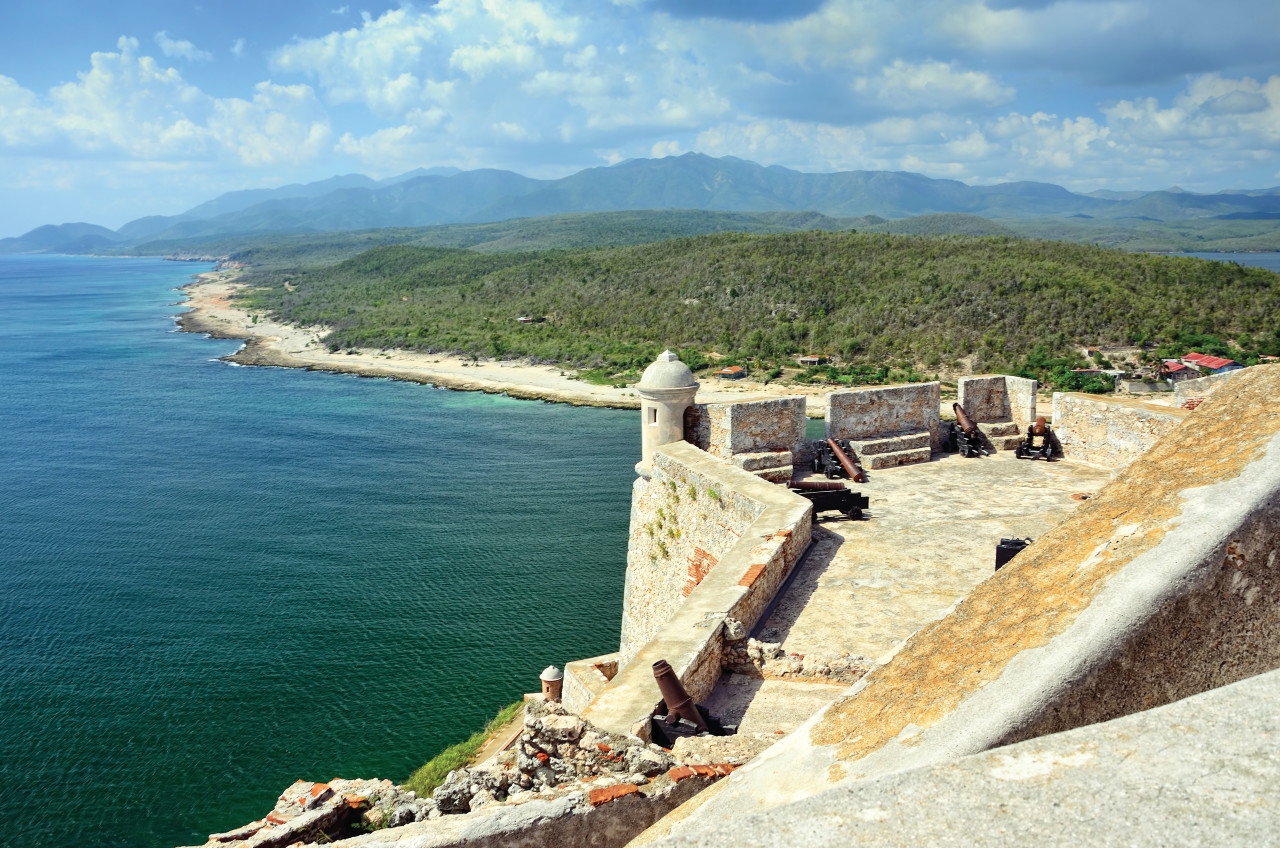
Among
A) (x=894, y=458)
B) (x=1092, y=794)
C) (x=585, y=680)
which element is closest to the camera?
(x=1092, y=794)

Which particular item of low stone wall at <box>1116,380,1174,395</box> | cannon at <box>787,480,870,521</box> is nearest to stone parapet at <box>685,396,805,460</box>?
cannon at <box>787,480,870,521</box>

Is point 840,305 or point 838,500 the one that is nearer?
point 838,500

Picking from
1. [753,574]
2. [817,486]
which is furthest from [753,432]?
[753,574]

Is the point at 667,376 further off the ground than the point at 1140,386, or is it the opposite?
the point at 667,376

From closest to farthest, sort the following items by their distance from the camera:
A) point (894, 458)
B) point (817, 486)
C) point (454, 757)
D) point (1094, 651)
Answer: point (1094, 651) < point (817, 486) < point (894, 458) < point (454, 757)

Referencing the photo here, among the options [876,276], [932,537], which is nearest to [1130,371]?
[876,276]

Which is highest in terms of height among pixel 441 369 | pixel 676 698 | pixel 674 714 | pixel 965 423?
pixel 965 423

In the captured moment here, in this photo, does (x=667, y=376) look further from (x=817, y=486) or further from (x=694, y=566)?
(x=694, y=566)
